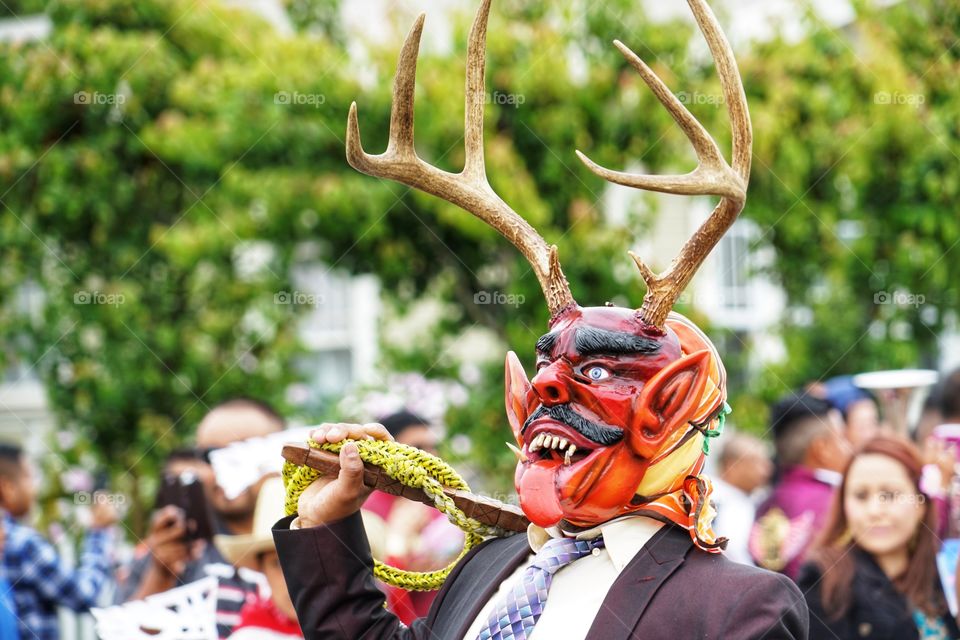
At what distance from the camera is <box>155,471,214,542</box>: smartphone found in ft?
17.0

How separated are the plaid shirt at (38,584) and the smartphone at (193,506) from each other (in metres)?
0.78

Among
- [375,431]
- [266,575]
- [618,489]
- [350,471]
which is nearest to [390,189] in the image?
[266,575]

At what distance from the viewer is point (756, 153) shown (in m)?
7.86

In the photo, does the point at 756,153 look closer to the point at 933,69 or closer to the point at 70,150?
the point at 933,69

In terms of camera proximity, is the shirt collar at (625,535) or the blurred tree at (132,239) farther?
the blurred tree at (132,239)

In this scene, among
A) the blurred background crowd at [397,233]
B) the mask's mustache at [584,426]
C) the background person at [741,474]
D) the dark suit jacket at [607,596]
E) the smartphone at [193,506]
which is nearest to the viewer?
the dark suit jacket at [607,596]

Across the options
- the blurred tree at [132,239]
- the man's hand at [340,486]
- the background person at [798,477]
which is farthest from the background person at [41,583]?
the man's hand at [340,486]

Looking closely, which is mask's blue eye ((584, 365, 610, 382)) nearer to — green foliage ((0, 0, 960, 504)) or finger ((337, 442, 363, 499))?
finger ((337, 442, 363, 499))

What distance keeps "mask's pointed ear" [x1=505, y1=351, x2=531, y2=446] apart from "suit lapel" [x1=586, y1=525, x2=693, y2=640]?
35cm

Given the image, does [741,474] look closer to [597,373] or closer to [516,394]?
[516,394]

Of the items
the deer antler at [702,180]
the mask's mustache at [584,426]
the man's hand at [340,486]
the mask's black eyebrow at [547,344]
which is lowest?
the man's hand at [340,486]

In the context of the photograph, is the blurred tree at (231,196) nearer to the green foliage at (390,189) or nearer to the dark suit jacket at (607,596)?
the green foliage at (390,189)

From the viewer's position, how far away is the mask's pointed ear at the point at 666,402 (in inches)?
91.1

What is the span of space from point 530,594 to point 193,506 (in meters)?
3.12
